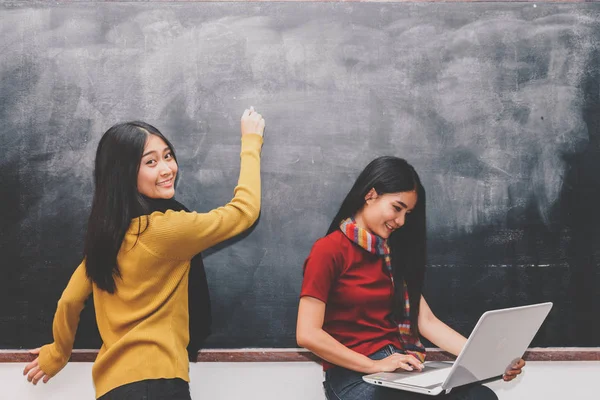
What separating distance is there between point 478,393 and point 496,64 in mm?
1104

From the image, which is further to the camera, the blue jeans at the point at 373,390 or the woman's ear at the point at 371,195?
the woman's ear at the point at 371,195

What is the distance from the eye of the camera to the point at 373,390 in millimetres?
1665

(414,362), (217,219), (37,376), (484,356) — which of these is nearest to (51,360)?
(37,376)

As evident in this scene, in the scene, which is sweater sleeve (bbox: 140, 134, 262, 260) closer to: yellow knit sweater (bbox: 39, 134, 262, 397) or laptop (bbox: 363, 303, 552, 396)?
yellow knit sweater (bbox: 39, 134, 262, 397)

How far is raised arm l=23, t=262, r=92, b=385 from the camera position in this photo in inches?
73.5

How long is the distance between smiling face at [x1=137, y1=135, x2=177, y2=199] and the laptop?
82cm

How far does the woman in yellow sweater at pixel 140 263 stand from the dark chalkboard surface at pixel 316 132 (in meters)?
0.29

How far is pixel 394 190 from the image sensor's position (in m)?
1.77

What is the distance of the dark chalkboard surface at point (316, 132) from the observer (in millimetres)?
2018

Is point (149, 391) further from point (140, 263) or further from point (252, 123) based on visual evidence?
point (252, 123)

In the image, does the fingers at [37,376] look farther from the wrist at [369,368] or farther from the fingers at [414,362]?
the fingers at [414,362]

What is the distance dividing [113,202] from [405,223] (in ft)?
3.02

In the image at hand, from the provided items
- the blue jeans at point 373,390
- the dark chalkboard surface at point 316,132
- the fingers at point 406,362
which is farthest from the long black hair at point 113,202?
the fingers at point 406,362

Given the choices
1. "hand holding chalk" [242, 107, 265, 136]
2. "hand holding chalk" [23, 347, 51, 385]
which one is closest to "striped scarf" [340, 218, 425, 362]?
"hand holding chalk" [242, 107, 265, 136]
